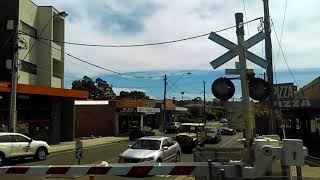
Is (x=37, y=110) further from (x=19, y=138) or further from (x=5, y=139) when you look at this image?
(x=5, y=139)

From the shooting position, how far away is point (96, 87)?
132250 mm

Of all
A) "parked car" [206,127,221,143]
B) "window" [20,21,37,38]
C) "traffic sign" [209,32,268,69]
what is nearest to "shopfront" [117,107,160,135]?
"parked car" [206,127,221,143]

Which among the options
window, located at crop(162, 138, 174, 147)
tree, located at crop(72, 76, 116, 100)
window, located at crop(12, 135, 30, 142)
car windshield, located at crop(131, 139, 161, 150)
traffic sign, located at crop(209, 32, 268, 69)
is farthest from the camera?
tree, located at crop(72, 76, 116, 100)

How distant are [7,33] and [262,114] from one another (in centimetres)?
2538

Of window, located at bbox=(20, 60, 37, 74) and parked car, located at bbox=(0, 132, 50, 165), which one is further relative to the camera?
window, located at bbox=(20, 60, 37, 74)

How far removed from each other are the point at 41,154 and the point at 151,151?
9.32 metres

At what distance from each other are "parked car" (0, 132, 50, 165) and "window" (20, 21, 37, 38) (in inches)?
719

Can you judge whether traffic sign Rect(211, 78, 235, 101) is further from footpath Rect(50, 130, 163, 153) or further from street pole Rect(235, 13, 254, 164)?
footpath Rect(50, 130, 163, 153)

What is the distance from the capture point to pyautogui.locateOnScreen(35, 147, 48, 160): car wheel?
1097 inches

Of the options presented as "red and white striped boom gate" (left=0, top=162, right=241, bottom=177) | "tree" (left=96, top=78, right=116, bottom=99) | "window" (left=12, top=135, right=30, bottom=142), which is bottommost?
"window" (left=12, top=135, right=30, bottom=142)

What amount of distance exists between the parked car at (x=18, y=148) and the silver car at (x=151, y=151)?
709 centimetres

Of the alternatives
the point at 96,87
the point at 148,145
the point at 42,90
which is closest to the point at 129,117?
the point at 42,90

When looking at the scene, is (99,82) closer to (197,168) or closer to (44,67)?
(44,67)

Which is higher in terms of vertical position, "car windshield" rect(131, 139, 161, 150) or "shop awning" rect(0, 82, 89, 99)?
"shop awning" rect(0, 82, 89, 99)
